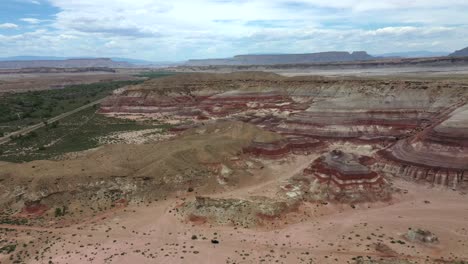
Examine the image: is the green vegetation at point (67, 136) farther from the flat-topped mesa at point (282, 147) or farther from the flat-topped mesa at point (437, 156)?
the flat-topped mesa at point (437, 156)

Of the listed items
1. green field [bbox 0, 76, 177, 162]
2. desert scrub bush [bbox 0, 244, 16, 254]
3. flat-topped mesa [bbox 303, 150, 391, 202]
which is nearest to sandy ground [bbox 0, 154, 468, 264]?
desert scrub bush [bbox 0, 244, 16, 254]

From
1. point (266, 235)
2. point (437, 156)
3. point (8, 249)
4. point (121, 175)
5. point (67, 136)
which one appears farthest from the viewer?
point (67, 136)

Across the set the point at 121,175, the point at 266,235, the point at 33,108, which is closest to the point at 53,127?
the point at 33,108

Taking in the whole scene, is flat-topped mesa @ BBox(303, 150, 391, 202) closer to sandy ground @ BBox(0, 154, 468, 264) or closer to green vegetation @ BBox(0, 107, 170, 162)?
sandy ground @ BBox(0, 154, 468, 264)

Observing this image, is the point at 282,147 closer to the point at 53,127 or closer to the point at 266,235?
the point at 266,235

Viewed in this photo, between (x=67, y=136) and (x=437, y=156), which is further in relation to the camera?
(x=67, y=136)
